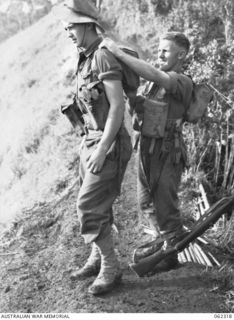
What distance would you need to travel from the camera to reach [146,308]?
3.51 m

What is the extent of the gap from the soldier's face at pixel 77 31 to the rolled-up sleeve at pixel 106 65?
160mm

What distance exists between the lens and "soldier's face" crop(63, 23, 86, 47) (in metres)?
3.20

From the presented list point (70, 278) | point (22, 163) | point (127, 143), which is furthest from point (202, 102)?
point (22, 163)

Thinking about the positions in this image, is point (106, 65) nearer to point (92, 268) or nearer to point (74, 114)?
point (74, 114)

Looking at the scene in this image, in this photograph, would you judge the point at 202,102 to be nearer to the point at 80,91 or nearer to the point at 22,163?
the point at 80,91

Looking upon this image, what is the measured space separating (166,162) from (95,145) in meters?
0.63

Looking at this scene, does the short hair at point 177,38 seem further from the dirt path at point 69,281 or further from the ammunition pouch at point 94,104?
the dirt path at point 69,281

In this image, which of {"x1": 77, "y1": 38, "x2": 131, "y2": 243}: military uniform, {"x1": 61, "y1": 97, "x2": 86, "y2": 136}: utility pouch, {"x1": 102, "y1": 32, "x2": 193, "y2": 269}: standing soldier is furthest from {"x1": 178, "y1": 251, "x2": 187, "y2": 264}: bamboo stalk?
{"x1": 61, "y1": 97, "x2": 86, "y2": 136}: utility pouch

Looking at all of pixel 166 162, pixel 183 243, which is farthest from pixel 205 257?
pixel 166 162

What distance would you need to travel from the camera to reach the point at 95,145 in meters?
3.38

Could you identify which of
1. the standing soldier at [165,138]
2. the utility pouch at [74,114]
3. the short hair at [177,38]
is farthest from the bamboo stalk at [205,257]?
the short hair at [177,38]

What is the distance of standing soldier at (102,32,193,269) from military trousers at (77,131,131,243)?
378mm

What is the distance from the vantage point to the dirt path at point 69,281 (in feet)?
11.7

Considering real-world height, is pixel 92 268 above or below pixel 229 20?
below
